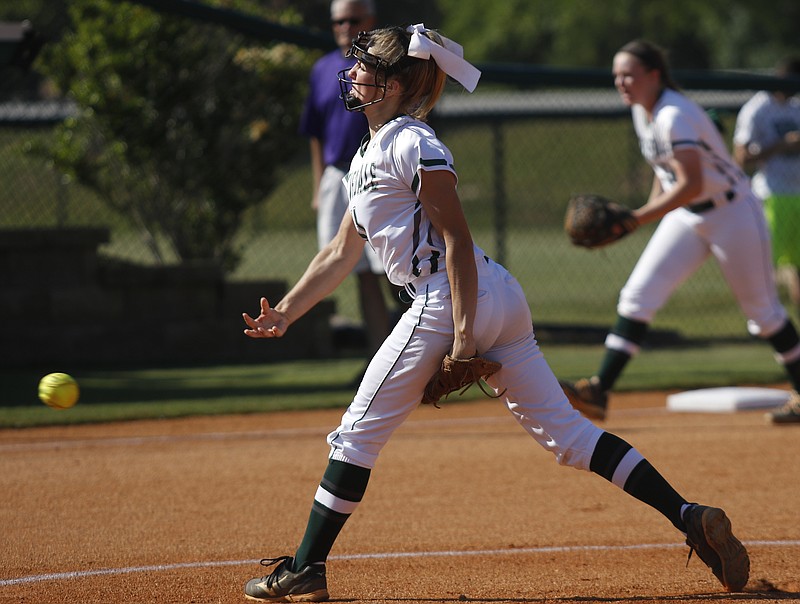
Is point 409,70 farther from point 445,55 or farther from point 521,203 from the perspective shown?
point 521,203

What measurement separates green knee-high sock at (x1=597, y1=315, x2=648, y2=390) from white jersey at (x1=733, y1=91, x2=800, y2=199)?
4.09 metres

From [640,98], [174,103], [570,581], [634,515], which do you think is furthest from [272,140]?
[570,581]

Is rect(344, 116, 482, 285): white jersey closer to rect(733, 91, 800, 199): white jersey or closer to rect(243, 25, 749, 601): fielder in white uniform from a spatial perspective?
rect(243, 25, 749, 601): fielder in white uniform

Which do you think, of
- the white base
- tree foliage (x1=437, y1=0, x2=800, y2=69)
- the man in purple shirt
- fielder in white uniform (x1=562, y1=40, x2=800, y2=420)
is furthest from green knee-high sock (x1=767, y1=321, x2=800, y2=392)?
tree foliage (x1=437, y1=0, x2=800, y2=69)

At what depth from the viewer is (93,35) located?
1005 cm

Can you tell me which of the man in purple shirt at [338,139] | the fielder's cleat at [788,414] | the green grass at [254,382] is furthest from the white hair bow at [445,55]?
the green grass at [254,382]

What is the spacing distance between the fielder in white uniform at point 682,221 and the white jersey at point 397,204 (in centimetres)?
283

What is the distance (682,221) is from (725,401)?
155 cm

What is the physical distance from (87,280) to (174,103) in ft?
5.59

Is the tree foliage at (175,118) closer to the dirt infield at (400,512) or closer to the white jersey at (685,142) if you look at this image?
the dirt infield at (400,512)

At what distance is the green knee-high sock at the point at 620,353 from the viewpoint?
272 inches

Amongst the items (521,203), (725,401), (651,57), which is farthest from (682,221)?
(521,203)

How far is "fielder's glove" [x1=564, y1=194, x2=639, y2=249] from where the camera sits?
21.4 feet

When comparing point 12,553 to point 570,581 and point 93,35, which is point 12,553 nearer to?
point 570,581
